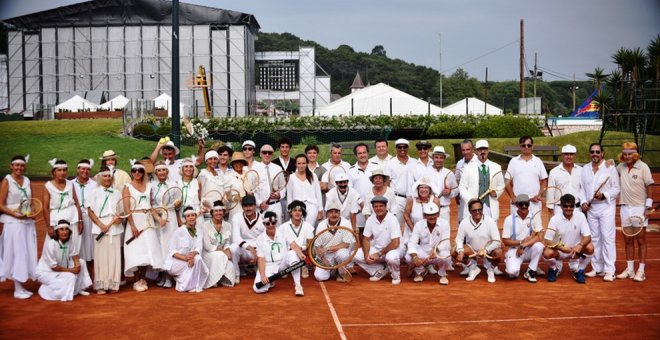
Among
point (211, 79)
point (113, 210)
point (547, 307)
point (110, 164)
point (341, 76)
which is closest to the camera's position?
point (547, 307)

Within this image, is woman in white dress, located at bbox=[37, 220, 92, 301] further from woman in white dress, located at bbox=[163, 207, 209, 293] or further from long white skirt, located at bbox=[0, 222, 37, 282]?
woman in white dress, located at bbox=[163, 207, 209, 293]

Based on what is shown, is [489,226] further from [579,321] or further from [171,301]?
[171,301]

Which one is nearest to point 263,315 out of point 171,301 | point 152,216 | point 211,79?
point 171,301

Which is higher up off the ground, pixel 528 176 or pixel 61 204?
pixel 528 176

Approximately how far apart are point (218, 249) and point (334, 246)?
1.65 m

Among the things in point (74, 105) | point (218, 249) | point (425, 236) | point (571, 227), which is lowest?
point (218, 249)

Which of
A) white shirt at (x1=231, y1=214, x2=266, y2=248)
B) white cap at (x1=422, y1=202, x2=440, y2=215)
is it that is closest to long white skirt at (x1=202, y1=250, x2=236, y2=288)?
white shirt at (x1=231, y1=214, x2=266, y2=248)

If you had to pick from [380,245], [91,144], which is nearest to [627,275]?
[380,245]

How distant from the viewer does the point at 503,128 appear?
32.7 metres

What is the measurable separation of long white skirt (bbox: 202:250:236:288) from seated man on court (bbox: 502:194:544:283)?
384cm

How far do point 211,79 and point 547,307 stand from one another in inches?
1938

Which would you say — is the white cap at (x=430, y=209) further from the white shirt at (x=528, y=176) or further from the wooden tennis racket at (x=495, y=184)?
the white shirt at (x=528, y=176)

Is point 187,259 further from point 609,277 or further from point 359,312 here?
point 609,277

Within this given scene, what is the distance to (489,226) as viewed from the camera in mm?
9812
